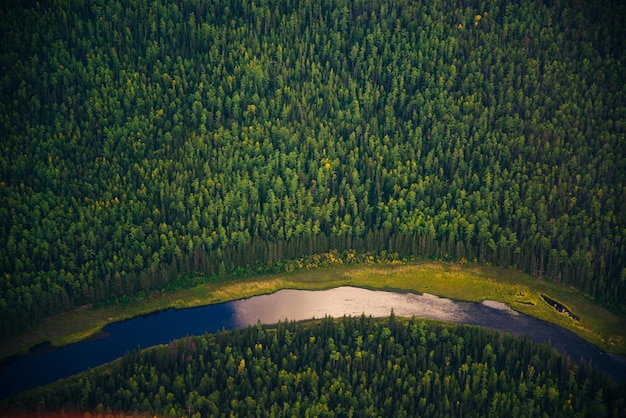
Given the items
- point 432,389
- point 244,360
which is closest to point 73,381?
point 244,360

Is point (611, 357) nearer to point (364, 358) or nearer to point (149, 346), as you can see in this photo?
point (364, 358)

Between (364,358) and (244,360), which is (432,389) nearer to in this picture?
(364,358)

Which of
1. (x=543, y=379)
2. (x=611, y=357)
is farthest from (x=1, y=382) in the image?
(x=611, y=357)

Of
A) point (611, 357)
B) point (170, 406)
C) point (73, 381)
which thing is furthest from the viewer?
point (611, 357)

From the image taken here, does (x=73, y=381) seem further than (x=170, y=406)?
Yes

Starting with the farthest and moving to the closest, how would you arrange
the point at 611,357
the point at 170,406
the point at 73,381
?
the point at 611,357, the point at 73,381, the point at 170,406

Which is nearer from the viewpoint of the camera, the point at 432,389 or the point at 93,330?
the point at 432,389
